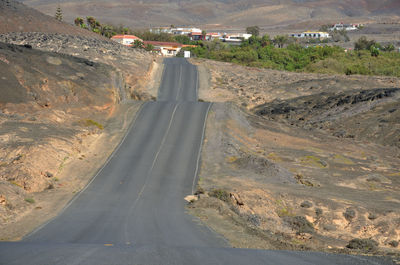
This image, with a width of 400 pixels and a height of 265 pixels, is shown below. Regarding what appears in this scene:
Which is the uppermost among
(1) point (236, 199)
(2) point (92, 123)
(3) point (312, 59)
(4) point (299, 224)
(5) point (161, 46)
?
(5) point (161, 46)

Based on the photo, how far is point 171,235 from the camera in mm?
25625

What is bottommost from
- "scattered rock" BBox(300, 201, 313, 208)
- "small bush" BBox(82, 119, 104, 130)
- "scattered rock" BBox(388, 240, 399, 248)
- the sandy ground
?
"scattered rock" BBox(388, 240, 399, 248)

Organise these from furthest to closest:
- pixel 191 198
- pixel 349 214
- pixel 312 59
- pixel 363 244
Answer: pixel 312 59 < pixel 191 198 < pixel 349 214 < pixel 363 244

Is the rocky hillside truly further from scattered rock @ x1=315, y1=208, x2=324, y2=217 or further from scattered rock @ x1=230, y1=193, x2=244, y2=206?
scattered rock @ x1=230, y1=193, x2=244, y2=206

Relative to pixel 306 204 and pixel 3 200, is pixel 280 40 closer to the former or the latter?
pixel 306 204

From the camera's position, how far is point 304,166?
47219mm

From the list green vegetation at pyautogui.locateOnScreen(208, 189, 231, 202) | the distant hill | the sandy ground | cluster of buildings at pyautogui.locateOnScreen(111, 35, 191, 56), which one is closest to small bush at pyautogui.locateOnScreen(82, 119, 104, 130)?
the sandy ground

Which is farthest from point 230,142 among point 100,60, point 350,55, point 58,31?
point 350,55

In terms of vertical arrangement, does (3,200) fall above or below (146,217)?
above

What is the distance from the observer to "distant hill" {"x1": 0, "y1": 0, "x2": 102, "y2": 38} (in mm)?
103137

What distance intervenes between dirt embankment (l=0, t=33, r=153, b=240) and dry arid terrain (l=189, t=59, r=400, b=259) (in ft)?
31.3

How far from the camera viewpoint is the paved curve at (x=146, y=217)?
19094 millimetres

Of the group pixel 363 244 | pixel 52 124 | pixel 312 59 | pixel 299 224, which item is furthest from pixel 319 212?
pixel 312 59

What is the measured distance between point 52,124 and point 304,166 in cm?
2427
